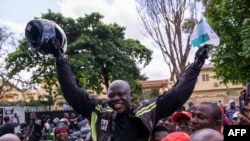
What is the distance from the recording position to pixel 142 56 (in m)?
25.6

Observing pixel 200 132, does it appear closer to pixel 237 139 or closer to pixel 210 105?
pixel 237 139

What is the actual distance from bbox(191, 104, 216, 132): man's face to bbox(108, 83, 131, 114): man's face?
1.58 feet

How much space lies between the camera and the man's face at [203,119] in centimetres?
307

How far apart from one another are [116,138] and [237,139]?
1508 mm

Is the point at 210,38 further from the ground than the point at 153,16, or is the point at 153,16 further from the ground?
the point at 153,16

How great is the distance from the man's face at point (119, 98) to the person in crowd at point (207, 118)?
0.49 m

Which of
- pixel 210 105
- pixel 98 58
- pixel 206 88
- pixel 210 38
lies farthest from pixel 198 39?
pixel 206 88

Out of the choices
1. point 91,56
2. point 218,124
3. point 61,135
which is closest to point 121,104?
point 218,124

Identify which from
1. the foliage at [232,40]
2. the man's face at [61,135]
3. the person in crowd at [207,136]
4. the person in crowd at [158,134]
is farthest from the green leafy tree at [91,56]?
the person in crowd at [207,136]

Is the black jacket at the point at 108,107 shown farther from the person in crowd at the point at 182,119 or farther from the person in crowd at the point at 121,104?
the person in crowd at the point at 182,119

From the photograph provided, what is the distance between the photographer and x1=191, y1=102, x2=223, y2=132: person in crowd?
10.1ft

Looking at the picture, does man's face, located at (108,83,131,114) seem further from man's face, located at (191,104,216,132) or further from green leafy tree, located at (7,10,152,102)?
green leafy tree, located at (7,10,152,102)

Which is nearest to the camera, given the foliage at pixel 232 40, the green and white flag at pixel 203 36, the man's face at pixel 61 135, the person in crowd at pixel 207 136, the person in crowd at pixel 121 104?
the person in crowd at pixel 207 136

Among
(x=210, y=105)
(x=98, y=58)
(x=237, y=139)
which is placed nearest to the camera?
(x=237, y=139)
